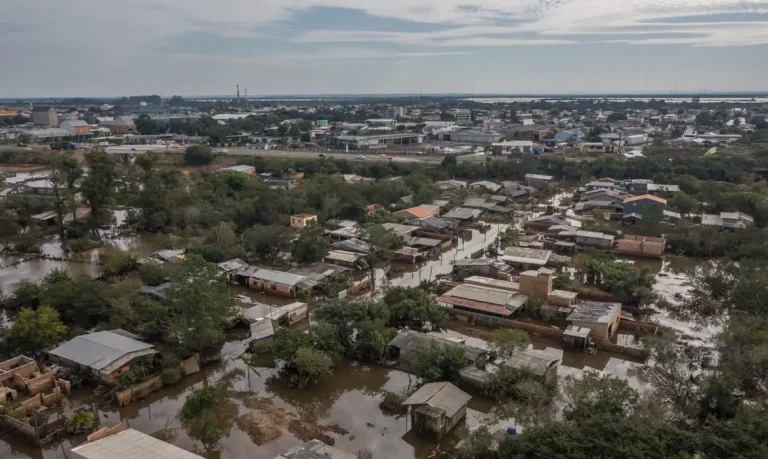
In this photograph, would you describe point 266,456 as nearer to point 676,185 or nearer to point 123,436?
point 123,436

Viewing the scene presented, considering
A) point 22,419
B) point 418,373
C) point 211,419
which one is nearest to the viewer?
point 211,419

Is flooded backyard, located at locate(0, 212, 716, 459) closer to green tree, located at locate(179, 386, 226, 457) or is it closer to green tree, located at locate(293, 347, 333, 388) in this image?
green tree, located at locate(179, 386, 226, 457)

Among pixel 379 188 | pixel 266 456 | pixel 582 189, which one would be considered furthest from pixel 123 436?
pixel 582 189

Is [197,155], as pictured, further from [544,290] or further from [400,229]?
[544,290]

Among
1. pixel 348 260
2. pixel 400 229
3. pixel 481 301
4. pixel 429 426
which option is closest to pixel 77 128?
pixel 400 229

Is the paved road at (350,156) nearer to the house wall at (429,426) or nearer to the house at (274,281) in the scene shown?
the house at (274,281)
